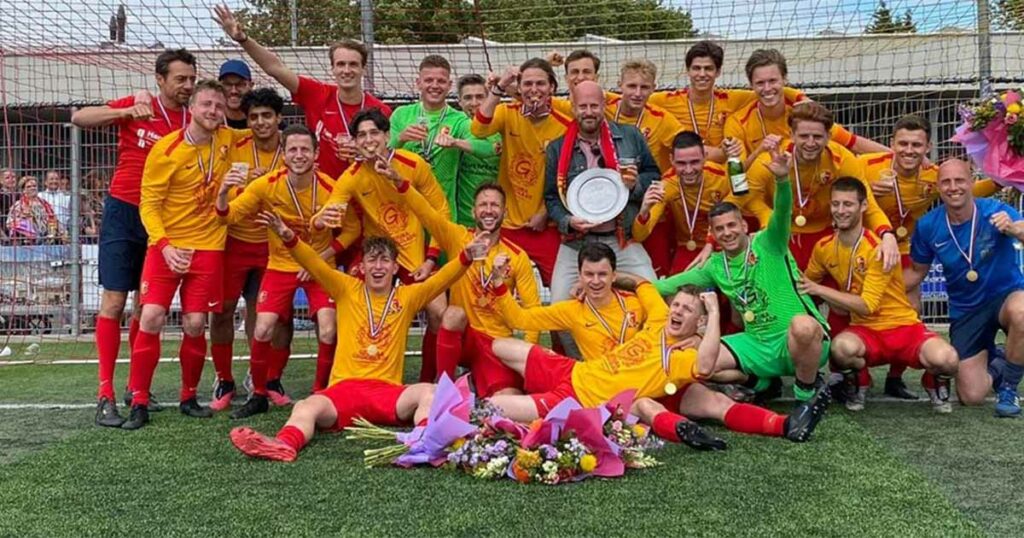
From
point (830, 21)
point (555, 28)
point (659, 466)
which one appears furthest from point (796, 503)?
point (555, 28)

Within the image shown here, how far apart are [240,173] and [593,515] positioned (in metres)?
2.90

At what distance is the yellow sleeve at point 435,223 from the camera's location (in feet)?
16.4

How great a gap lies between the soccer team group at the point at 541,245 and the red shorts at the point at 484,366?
1 centimetres

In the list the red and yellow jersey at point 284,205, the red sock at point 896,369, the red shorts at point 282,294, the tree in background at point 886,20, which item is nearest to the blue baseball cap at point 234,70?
the red and yellow jersey at point 284,205

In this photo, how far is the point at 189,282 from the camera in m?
5.04

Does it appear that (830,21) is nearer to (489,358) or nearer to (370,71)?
(370,71)

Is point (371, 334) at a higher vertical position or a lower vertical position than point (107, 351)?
higher

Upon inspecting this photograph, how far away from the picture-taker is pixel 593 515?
3.01m

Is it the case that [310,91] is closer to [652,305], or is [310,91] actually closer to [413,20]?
[652,305]

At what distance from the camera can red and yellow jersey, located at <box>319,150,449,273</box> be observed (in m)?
5.16

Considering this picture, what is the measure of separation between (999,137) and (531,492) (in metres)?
3.75

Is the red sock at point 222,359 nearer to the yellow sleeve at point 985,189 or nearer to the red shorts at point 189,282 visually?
the red shorts at point 189,282

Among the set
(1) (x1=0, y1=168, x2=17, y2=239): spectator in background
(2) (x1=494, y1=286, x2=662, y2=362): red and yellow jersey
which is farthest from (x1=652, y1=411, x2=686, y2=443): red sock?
(1) (x1=0, y1=168, x2=17, y2=239): spectator in background

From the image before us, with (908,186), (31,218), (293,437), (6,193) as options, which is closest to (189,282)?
(293,437)
